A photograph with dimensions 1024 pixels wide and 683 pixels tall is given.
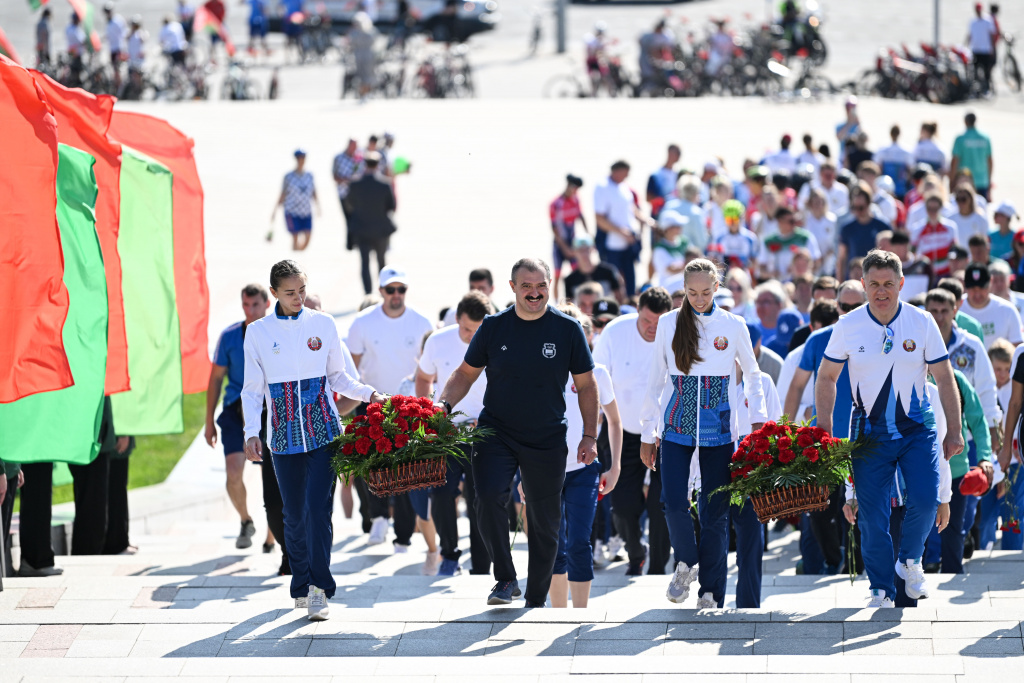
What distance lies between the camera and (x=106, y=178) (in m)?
8.78

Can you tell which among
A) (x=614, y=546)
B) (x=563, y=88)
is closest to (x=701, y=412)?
(x=614, y=546)

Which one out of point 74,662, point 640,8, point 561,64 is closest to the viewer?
point 74,662

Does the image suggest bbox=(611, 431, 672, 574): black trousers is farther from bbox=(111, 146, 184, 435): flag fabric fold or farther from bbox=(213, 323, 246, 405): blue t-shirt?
bbox=(111, 146, 184, 435): flag fabric fold

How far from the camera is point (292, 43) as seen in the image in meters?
37.7

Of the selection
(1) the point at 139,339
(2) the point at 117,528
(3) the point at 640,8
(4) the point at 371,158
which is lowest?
(2) the point at 117,528

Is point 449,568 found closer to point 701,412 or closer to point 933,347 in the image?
point 701,412

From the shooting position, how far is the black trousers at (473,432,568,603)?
22.1 ft

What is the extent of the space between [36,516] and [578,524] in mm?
3356

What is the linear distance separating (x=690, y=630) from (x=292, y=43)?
109ft

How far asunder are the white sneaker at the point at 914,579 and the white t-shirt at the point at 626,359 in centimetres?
214

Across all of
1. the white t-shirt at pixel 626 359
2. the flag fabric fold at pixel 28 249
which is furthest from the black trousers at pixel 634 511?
the flag fabric fold at pixel 28 249

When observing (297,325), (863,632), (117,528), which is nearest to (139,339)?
(117,528)

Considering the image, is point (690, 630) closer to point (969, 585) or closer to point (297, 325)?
point (969, 585)

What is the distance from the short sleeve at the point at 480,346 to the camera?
672 centimetres
